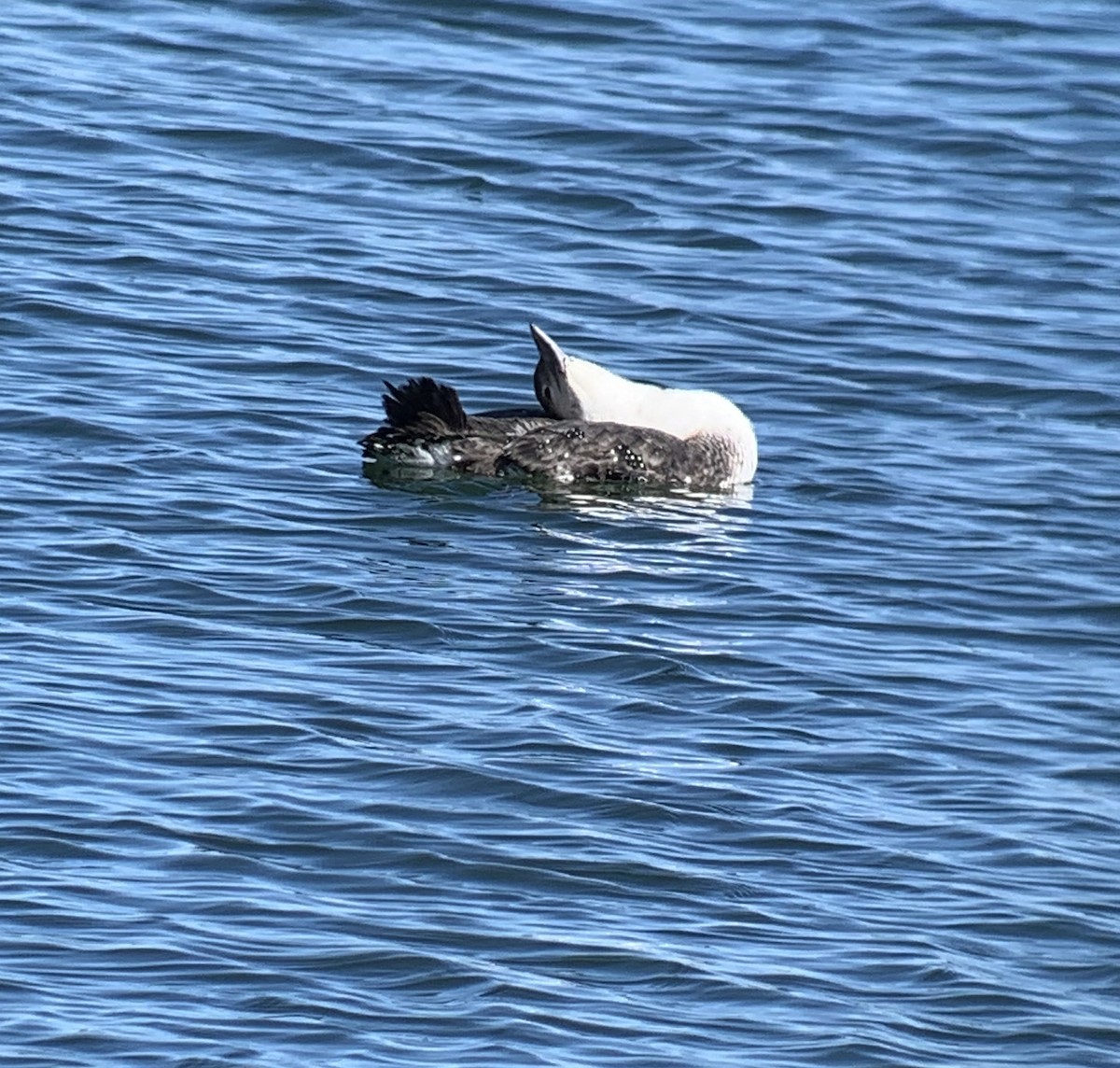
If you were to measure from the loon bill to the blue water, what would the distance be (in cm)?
18

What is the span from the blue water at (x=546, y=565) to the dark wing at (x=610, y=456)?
170 millimetres

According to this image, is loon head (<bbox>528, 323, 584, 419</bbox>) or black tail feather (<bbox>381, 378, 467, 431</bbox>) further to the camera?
loon head (<bbox>528, 323, 584, 419</bbox>)

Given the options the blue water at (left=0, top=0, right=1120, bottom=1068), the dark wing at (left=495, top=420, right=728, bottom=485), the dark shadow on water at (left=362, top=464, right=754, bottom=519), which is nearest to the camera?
the blue water at (left=0, top=0, right=1120, bottom=1068)

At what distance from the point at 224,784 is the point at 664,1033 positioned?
188 cm

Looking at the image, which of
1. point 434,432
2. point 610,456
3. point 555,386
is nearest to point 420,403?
point 434,432

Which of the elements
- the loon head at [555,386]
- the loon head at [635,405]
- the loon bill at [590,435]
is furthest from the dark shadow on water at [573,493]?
the loon head at [555,386]

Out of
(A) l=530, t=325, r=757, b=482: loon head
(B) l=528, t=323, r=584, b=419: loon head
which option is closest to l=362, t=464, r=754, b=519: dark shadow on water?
(A) l=530, t=325, r=757, b=482: loon head

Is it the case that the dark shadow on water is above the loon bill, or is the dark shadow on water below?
below

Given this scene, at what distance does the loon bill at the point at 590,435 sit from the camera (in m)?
12.0

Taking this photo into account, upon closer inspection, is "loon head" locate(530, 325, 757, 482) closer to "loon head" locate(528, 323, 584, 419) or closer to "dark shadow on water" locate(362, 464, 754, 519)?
"loon head" locate(528, 323, 584, 419)

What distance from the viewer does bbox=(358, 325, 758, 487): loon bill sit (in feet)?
39.4

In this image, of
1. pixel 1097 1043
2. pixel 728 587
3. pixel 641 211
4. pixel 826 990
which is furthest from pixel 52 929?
pixel 641 211

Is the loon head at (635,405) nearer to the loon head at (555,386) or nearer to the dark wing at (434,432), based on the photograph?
the loon head at (555,386)

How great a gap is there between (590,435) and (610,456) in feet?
0.42
